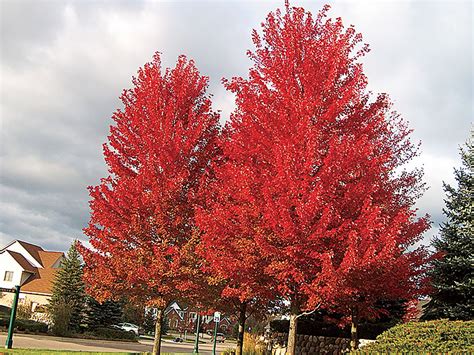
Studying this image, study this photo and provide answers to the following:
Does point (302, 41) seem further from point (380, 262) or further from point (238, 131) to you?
point (380, 262)

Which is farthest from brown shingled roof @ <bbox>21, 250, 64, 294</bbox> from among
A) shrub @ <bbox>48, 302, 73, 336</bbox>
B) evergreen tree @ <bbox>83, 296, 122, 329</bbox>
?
shrub @ <bbox>48, 302, 73, 336</bbox>

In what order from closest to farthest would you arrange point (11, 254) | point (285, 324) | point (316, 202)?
1. point (316, 202)
2. point (285, 324)
3. point (11, 254)

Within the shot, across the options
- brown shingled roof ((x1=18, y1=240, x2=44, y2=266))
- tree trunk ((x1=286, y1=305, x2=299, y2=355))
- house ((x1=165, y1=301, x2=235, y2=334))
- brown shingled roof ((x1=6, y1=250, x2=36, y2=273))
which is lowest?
house ((x1=165, y1=301, x2=235, y2=334))

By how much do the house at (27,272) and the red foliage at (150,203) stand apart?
35.6m

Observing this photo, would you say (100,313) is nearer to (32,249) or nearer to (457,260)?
(32,249)

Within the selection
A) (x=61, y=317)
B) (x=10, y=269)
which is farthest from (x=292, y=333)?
(x=10, y=269)

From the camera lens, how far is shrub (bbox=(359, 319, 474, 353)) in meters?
10.1

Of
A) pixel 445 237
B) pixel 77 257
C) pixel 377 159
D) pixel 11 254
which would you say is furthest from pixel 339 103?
pixel 11 254

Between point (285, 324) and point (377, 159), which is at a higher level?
point (377, 159)

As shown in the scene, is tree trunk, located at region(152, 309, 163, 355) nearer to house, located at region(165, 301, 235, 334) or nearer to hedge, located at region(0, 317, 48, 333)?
hedge, located at region(0, 317, 48, 333)

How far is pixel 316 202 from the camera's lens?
36.8ft

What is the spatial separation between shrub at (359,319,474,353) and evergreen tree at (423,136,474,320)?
6.97 metres

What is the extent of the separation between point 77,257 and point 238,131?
3187 cm

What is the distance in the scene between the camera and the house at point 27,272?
49.6m
